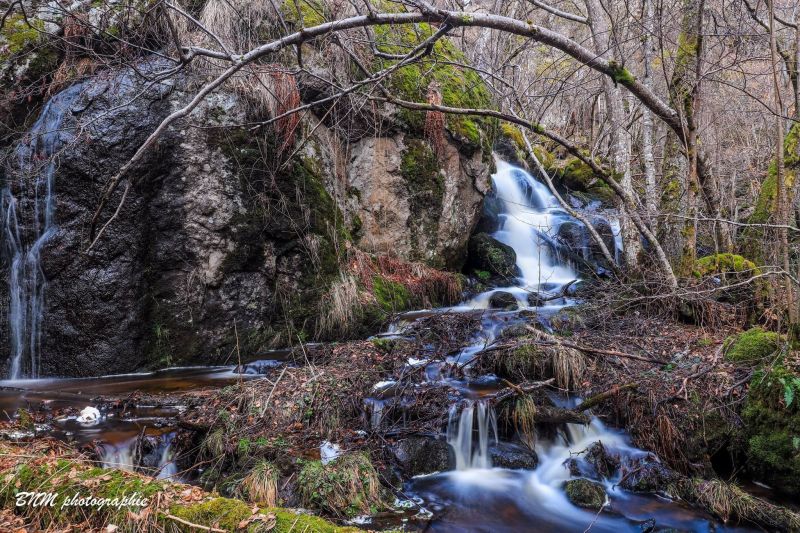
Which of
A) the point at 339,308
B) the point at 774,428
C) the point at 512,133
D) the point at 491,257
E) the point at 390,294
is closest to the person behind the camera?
the point at 774,428

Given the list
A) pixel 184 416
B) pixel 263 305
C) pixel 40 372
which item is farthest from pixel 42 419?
pixel 263 305

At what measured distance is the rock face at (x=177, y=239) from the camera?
6.22 meters

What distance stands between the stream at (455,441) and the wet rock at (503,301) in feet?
5.02

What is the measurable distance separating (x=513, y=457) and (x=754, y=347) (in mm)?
2813

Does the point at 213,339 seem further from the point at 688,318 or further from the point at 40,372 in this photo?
the point at 688,318

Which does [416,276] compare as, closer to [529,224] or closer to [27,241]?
[529,224]

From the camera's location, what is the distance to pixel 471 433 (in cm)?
477

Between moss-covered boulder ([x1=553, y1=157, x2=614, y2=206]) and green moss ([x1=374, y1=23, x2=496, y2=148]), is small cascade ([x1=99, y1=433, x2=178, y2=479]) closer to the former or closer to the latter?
green moss ([x1=374, y1=23, x2=496, y2=148])

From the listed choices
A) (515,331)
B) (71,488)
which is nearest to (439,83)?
(515,331)

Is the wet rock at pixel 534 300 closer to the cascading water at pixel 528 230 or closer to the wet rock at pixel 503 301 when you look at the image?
the cascading water at pixel 528 230

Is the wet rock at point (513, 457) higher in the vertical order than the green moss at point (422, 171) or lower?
lower

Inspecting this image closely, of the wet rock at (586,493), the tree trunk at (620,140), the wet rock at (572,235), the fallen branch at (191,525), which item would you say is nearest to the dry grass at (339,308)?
the wet rock at (586,493)

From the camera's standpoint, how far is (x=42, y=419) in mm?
4500

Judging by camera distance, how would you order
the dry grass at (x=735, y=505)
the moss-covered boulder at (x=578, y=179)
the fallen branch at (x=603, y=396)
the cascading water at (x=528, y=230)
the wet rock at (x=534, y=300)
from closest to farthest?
the dry grass at (x=735, y=505) < the fallen branch at (x=603, y=396) < the wet rock at (x=534, y=300) < the cascading water at (x=528, y=230) < the moss-covered boulder at (x=578, y=179)
